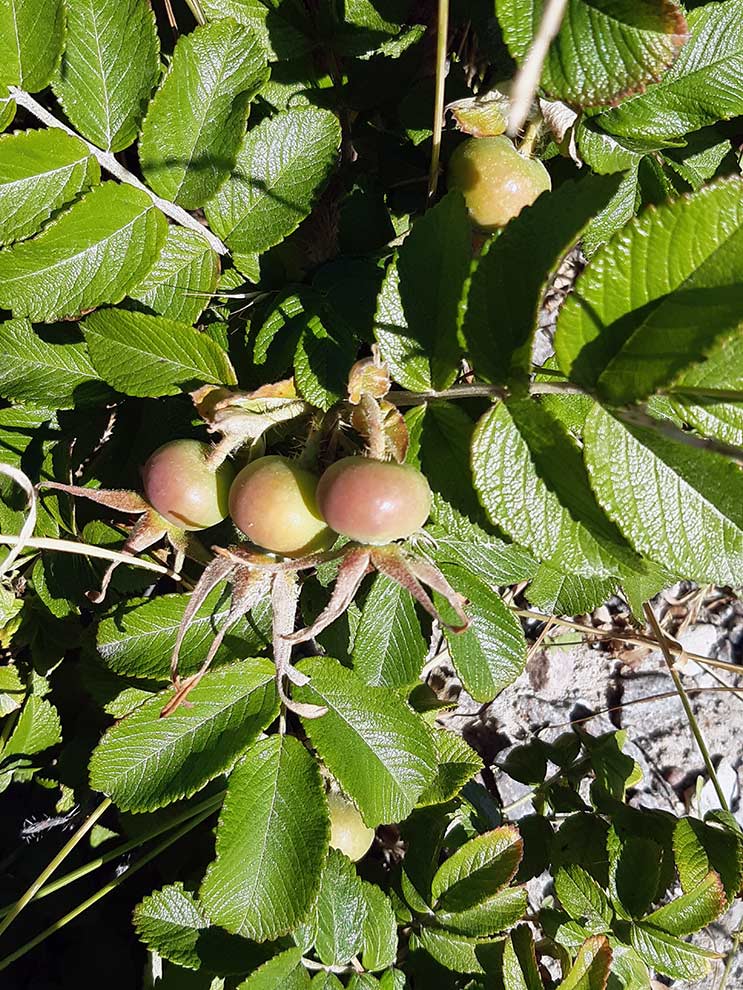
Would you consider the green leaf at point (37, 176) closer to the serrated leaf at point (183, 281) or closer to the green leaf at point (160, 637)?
the serrated leaf at point (183, 281)

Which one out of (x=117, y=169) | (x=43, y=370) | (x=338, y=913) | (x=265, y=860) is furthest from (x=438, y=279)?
(x=338, y=913)

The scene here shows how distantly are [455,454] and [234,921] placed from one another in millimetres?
922

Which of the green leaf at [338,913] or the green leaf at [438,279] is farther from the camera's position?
the green leaf at [338,913]

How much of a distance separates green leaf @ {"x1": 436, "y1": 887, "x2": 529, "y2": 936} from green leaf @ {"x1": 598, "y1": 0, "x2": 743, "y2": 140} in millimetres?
1648

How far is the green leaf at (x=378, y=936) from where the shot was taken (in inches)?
69.3

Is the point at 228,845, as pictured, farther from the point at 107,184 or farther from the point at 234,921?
the point at 107,184

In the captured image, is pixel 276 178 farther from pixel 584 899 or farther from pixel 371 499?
pixel 584 899

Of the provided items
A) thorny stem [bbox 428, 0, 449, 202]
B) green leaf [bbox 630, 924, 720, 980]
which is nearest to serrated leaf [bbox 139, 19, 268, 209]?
thorny stem [bbox 428, 0, 449, 202]

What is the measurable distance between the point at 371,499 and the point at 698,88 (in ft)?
3.55

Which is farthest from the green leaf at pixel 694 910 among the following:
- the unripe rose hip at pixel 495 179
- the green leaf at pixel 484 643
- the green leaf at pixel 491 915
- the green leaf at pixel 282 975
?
the unripe rose hip at pixel 495 179

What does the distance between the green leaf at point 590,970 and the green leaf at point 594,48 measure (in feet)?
5.43

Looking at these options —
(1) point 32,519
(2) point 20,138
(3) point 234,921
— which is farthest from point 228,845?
(2) point 20,138

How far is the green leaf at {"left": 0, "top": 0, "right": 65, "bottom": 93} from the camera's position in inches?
51.5

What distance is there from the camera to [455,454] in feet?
4.37
